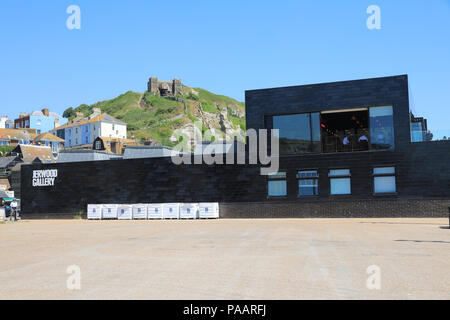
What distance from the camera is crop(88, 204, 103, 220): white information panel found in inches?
1344

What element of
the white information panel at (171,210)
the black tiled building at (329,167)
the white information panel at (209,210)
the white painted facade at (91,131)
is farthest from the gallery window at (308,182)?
the white painted facade at (91,131)


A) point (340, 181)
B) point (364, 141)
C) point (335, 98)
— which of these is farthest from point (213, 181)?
point (364, 141)

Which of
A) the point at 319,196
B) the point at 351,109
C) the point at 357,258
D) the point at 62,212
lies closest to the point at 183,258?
the point at 357,258

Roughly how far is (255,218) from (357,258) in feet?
63.6

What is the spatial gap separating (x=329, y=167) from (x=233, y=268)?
2037 centimetres

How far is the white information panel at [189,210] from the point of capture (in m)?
31.0

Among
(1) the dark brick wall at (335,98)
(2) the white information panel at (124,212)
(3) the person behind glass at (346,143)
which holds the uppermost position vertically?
(1) the dark brick wall at (335,98)

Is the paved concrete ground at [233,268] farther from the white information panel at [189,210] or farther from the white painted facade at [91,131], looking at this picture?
Answer: the white painted facade at [91,131]

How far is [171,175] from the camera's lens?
32.4 m

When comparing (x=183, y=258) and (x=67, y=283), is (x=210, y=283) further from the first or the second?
(x=183, y=258)

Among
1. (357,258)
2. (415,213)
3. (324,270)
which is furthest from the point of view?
(415,213)

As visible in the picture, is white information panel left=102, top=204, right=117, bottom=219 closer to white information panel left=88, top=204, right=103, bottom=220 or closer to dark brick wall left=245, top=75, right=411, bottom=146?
white information panel left=88, top=204, right=103, bottom=220

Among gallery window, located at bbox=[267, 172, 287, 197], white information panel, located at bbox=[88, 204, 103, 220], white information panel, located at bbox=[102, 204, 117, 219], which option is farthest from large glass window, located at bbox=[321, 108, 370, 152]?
white information panel, located at bbox=[88, 204, 103, 220]

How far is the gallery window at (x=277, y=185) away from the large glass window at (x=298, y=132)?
165 cm
